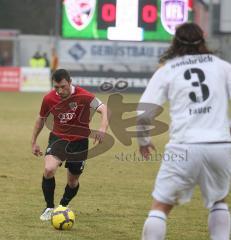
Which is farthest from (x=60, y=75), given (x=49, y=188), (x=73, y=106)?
(x=49, y=188)

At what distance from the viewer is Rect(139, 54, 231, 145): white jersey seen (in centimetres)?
543

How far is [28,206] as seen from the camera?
909cm

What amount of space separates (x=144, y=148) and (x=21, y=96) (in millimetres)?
25610

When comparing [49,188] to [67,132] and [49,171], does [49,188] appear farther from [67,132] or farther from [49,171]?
[67,132]

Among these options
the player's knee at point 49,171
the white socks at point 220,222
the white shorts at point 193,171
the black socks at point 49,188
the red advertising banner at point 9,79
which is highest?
the white shorts at point 193,171

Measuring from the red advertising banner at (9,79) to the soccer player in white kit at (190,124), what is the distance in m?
28.0

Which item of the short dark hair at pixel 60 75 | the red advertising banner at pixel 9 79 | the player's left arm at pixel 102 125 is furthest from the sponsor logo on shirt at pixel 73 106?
the red advertising banner at pixel 9 79

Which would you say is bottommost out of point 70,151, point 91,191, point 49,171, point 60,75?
point 91,191

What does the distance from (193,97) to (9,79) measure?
2910 centimetres

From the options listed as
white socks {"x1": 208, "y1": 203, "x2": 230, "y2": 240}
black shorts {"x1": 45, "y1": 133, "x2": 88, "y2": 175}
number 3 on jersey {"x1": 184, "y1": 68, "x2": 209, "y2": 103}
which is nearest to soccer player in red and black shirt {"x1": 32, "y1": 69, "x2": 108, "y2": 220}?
black shorts {"x1": 45, "y1": 133, "x2": 88, "y2": 175}

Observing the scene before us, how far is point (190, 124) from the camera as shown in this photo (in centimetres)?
544

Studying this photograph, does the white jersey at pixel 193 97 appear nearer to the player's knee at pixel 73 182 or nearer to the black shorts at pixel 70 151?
the black shorts at pixel 70 151

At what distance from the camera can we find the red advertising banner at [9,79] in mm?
33250

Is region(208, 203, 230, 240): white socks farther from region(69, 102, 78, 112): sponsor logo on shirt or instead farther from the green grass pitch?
region(69, 102, 78, 112): sponsor logo on shirt
